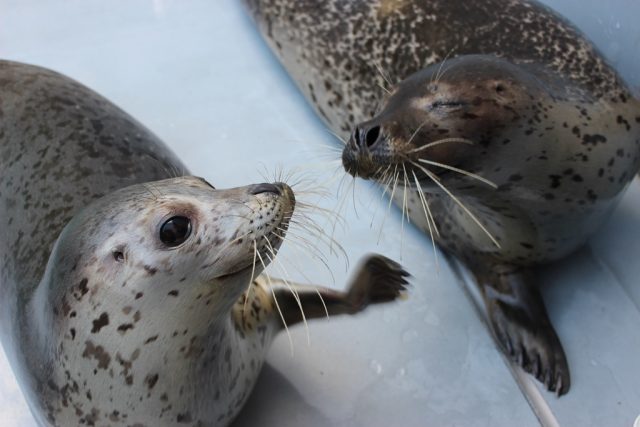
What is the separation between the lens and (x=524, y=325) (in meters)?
2.22

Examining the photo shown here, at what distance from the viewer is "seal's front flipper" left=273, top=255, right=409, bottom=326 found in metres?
2.06

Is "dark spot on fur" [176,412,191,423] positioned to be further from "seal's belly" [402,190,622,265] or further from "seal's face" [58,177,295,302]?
"seal's belly" [402,190,622,265]

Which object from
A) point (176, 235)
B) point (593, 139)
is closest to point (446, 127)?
point (593, 139)

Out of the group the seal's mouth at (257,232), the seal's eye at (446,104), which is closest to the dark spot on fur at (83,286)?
the seal's mouth at (257,232)

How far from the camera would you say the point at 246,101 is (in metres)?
2.97

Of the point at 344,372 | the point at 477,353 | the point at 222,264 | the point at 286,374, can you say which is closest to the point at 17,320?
the point at 222,264

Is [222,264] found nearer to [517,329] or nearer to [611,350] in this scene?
[517,329]

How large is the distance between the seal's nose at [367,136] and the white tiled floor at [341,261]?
59 cm

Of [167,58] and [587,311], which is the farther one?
[167,58]

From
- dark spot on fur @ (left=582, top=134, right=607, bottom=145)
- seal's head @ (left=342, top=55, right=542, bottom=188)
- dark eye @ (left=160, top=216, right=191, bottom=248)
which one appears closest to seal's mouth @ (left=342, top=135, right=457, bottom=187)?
seal's head @ (left=342, top=55, right=542, bottom=188)

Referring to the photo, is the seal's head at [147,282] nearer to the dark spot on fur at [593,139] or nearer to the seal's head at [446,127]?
the seal's head at [446,127]

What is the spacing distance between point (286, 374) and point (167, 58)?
4.86 feet

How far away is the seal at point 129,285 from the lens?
4.83ft

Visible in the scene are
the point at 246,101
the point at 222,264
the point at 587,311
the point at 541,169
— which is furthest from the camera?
the point at 246,101
